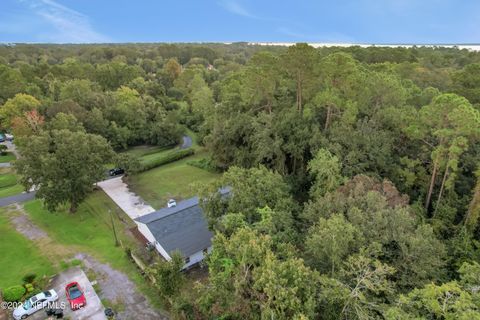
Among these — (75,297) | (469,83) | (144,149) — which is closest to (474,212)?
(469,83)

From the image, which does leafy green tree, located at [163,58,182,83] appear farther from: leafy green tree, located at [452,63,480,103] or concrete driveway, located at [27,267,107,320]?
concrete driveway, located at [27,267,107,320]

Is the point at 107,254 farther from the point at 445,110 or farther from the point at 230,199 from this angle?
the point at 445,110

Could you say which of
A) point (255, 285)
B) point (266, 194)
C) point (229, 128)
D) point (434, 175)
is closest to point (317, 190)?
point (266, 194)

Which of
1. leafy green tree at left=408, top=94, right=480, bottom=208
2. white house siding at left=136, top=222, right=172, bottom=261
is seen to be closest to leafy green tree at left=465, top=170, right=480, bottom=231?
leafy green tree at left=408, top=94, right=480, bottom=208

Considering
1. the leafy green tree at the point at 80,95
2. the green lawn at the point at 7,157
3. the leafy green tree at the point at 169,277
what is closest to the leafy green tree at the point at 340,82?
the leafy green tree at the point at 169,277

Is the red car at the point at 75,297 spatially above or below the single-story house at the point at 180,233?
below

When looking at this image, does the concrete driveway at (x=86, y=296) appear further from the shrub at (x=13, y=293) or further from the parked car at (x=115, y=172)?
the parked car at (x=115, y=172)
